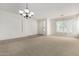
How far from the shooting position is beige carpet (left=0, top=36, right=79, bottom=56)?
232cm

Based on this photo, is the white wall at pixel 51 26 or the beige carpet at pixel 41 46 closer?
the beige carpet at pixel 41 46

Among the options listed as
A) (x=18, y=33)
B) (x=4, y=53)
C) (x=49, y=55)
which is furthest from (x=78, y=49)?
(x=4, y=53)

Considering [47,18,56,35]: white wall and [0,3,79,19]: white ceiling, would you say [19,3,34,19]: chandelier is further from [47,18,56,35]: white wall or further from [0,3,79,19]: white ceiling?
[47,18,56,35]: white wall

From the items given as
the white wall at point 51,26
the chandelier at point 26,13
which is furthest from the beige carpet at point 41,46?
the chandelier at point 26,13

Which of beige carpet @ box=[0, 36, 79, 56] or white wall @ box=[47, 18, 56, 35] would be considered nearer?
beige carpet @ box=[0, 36, 79, 56]

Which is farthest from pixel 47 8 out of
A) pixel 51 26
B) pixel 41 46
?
pixel 41 46

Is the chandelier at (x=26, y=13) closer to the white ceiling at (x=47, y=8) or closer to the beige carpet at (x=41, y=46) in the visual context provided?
the white ceiling at (x=47, y=8)

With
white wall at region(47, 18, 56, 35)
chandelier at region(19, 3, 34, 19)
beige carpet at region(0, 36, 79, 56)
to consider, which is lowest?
beige carpet at region(0, 36, 79, 56)

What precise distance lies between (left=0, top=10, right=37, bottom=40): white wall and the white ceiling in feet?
0.43

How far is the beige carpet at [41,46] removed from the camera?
232cm

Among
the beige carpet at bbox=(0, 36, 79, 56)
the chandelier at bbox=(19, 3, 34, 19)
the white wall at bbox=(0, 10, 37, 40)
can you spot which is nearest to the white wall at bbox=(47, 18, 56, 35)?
the beige carpet at bbox=(0, 36, 79, 56)

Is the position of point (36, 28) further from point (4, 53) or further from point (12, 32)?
point (4, 53)

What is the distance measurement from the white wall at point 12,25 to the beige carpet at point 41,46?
0.14 meters

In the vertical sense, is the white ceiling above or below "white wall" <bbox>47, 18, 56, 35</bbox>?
above
